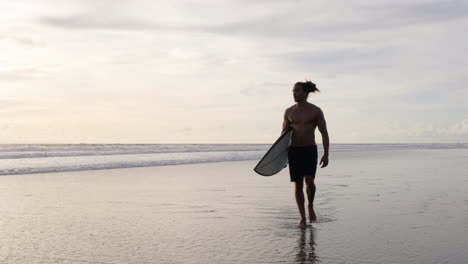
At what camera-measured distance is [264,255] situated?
4.84 meters

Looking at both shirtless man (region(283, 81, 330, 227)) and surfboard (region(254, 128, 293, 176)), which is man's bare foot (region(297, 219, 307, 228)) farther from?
surfboard (region(254, 128, 293, 176))

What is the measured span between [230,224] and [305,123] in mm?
1655

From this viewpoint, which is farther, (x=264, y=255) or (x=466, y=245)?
(x=466, y=245)

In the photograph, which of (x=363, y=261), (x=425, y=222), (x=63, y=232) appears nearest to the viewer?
(x=363, y=261)

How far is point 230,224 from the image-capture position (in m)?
6.65

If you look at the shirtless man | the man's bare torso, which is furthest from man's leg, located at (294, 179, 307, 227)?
the man's bare torso

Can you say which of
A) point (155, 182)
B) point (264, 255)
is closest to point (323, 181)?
point (155, 182)

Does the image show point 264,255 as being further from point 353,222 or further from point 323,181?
point 323,181

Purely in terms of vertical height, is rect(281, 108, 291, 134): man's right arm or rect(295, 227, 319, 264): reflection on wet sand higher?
rect(281, 108, 291, 134): man's right arm

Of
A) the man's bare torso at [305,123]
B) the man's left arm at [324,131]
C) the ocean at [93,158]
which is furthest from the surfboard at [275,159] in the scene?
the ocean at [93,158]

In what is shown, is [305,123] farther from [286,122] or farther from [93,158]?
[93,158]

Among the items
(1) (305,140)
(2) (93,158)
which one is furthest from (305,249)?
(2) (93,158)

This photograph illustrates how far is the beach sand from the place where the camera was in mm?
4895

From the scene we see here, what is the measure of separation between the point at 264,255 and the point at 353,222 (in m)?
2.25
